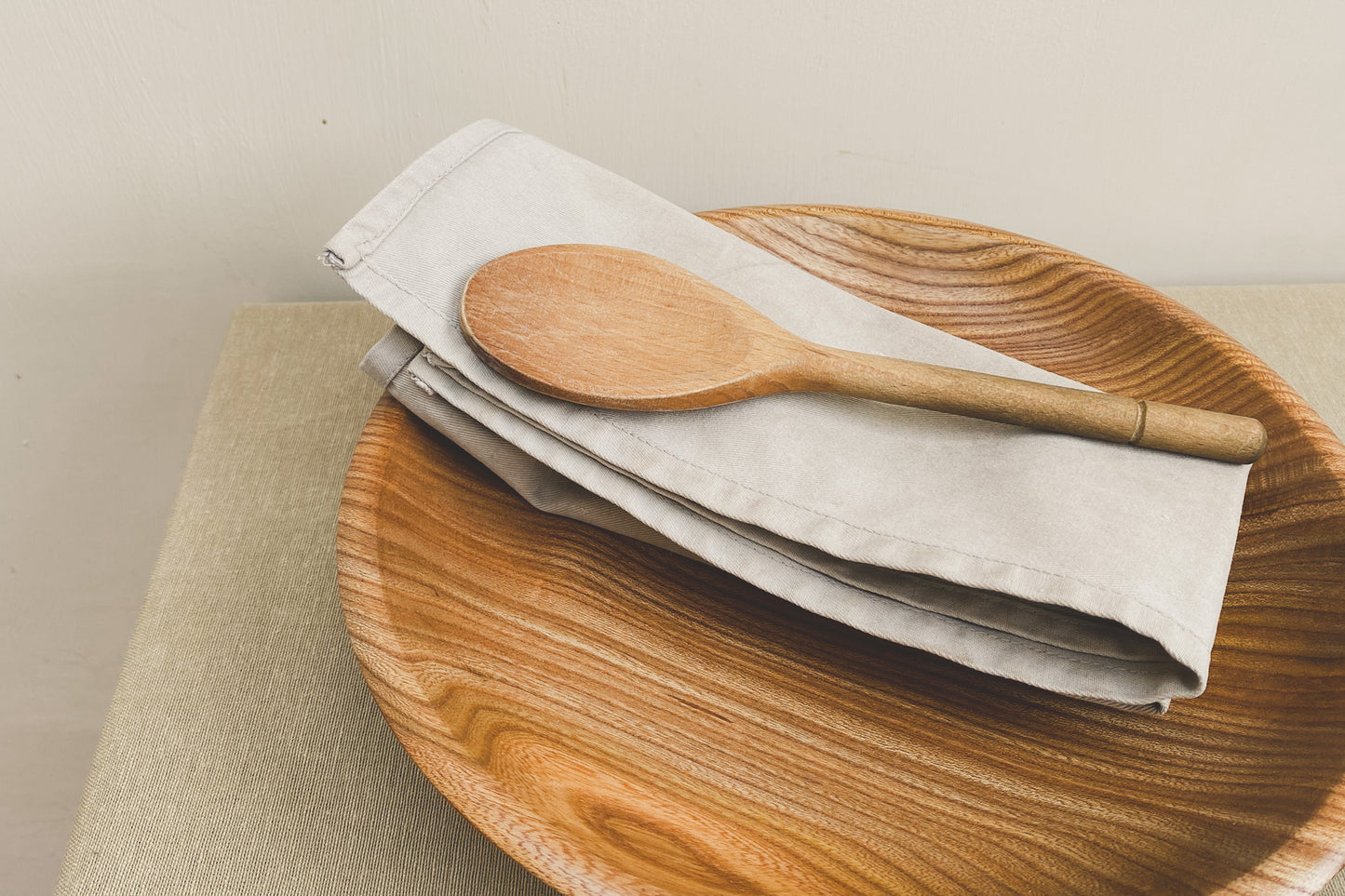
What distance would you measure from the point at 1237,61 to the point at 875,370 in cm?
30

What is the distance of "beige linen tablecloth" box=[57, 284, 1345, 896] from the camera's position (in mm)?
344

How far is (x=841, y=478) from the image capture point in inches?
12.5

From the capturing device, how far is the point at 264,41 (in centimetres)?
47

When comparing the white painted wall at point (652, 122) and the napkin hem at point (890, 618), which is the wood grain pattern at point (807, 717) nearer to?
the napkin hem at point (890, 618)

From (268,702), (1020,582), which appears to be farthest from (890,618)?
(268,702)

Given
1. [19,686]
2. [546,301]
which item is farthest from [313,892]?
[19,686]

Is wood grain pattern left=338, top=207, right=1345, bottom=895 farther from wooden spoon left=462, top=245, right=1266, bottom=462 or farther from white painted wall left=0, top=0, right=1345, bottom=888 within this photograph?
white painted wall left=0, top=0, right=1345, bottom=888

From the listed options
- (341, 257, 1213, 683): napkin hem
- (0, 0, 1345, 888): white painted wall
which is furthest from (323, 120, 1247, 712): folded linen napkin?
(0, 0, 1345, 888): white painted wall

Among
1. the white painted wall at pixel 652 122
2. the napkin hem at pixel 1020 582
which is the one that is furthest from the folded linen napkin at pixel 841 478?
the white painted wall at pixel 652 122

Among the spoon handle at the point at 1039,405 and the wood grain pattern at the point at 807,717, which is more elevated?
the spoon handle at the point at 1039,405

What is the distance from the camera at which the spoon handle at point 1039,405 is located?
305mm

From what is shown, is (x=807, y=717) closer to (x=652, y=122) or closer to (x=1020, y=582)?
(x=1020, y=582)

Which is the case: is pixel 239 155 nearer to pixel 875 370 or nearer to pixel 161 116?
pixel 161 116

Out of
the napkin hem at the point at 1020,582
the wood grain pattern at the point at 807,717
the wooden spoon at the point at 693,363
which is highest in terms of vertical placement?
the wooden spoon at the point at 693,363
